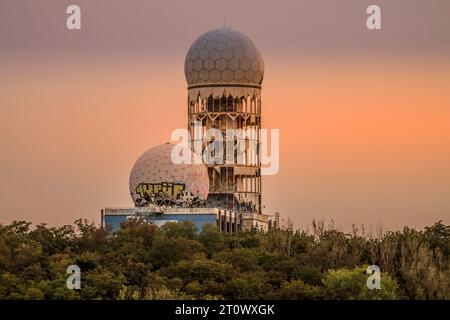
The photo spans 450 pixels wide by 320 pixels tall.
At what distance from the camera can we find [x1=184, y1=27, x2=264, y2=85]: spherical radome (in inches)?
6117

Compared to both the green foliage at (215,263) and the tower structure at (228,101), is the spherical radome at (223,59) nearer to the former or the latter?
the tower structure at (228,101)

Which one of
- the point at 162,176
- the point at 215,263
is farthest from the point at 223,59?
the point at 215,263

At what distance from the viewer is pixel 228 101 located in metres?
158

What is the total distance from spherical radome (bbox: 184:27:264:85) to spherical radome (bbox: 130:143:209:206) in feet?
43.8

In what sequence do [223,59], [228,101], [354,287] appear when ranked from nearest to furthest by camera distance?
[354,287] → [223,59] → [228,101]

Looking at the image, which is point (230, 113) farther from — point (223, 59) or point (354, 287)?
point (354, 287)

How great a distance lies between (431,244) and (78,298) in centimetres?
2579

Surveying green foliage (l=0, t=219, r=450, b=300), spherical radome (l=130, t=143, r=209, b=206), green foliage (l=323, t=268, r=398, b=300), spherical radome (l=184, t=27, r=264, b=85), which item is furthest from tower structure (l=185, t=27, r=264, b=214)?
green foliage (l=323, t=268, r=398, b=300)

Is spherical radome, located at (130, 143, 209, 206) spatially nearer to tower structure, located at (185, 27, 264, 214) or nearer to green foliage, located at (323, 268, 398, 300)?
tower structure, located at (185, 27, 264, 214)

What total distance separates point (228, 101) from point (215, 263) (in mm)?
53312

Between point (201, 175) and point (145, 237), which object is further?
point (201, 175)
